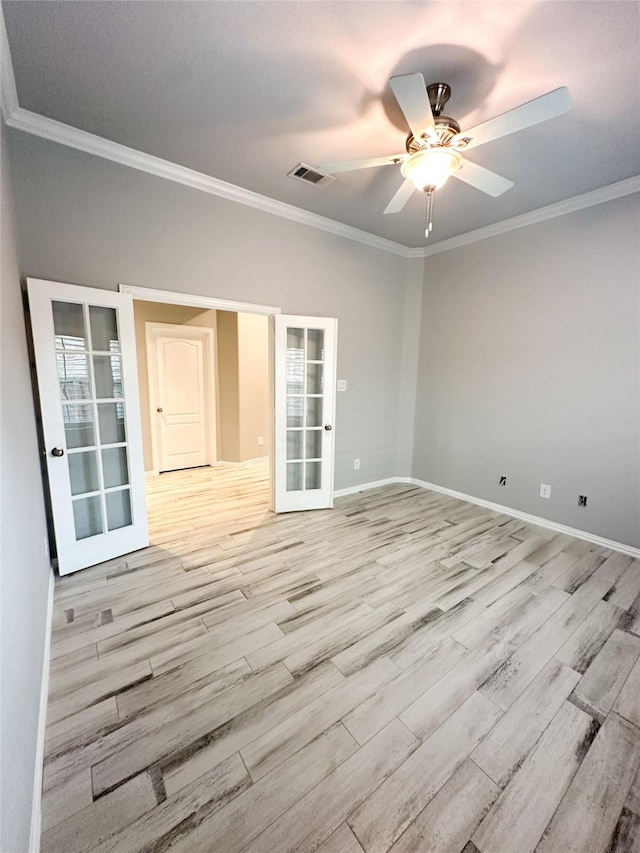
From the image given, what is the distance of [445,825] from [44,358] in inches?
121

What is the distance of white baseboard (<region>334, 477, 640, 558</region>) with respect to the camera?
292cm

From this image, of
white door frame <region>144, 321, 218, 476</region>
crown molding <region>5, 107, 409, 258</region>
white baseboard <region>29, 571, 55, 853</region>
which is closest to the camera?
white baseboard <region>29, 571, 55, 853</region>

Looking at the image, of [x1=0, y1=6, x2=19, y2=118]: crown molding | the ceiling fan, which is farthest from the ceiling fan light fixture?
[x1=0, y1=6, x2=19, y2=118]: crown molding

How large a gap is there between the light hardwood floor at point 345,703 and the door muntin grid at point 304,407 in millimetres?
1037

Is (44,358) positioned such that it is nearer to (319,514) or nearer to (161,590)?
(161,590)

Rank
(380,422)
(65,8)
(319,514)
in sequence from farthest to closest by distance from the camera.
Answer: (380,422)
(319,514)
(65,8)

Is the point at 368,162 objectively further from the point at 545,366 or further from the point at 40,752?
the point at 40,752

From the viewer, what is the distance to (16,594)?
3.77 ft

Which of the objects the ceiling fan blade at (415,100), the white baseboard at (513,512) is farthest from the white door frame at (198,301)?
the ceiling fan blade at (415,100)

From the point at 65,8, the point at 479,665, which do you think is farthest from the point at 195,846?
the point at 65,8

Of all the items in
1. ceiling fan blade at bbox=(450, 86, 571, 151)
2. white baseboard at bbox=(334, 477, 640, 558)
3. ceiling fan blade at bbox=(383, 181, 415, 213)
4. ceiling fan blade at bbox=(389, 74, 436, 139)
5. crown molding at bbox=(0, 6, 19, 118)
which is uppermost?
crown molding at bbox=(0, 6, 19, 118)

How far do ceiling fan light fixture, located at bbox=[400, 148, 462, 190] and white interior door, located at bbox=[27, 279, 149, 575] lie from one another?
7.06ft

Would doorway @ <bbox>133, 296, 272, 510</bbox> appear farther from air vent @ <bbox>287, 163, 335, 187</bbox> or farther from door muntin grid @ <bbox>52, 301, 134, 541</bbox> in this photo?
air vent @ <bbox>287, 163, 335, 187</bbox>

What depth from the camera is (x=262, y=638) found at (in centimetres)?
190
